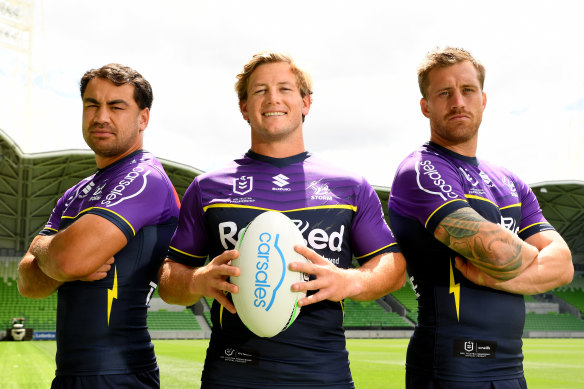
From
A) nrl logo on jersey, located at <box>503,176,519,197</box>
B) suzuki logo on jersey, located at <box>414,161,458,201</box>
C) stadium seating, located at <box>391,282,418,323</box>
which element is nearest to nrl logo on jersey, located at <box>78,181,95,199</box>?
suzuki logo on jersey, located at <box>414,161,458,201</box>

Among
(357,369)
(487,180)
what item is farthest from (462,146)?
(357,369)

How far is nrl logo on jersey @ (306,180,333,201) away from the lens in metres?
2.85

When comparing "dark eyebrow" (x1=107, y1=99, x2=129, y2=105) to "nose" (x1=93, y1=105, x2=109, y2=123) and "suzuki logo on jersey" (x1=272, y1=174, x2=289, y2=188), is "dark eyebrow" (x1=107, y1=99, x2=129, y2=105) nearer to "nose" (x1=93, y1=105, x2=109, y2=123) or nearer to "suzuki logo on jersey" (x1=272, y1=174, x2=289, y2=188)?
"nose" (x1=93, y1=105, x2=109, y2=123)

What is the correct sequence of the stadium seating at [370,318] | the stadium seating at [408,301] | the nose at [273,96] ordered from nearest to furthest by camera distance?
the nose at [273,96]
the stadium seating at [370,318]
the stadium seating at [408,301]

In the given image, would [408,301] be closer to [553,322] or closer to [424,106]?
[553,322]

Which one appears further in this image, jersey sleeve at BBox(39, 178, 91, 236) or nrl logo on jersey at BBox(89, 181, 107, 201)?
jersey sleeve at BBox(39, 178, 91, 236)

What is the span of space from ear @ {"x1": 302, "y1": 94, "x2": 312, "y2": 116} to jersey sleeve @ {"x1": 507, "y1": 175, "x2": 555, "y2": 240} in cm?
126

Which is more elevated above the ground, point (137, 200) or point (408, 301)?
point (137, 200)

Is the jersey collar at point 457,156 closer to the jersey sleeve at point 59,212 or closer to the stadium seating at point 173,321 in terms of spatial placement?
the jersey sleeve at point 59,212

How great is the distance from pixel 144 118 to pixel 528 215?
2354 mm

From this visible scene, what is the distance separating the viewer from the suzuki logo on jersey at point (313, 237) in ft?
9.05

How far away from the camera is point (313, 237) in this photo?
109 inches

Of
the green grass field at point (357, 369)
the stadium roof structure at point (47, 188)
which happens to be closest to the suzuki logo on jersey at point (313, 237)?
the green grass field at point (357, 369)

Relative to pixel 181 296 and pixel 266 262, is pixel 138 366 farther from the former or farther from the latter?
pixel 266 262
